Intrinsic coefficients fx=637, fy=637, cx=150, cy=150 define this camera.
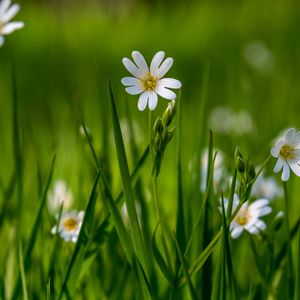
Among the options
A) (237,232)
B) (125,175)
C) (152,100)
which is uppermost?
(152,100)

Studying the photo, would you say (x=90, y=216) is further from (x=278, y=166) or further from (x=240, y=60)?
(x=240, y=60)

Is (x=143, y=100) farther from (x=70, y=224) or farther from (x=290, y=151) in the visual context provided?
(x=70, y=224)

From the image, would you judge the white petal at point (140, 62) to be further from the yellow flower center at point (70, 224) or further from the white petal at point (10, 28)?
the yellow flower center at point (70, 224)

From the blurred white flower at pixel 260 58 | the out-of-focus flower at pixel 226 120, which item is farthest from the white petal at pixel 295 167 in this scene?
the blurred white flower at pixel 260 58

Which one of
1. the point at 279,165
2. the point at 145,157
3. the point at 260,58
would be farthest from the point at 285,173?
the point at 260,58

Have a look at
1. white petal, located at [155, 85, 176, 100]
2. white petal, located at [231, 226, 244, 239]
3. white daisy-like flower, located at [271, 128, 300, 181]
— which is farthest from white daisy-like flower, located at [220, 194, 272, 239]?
white petal, located at [155, 85, 176, 100]
